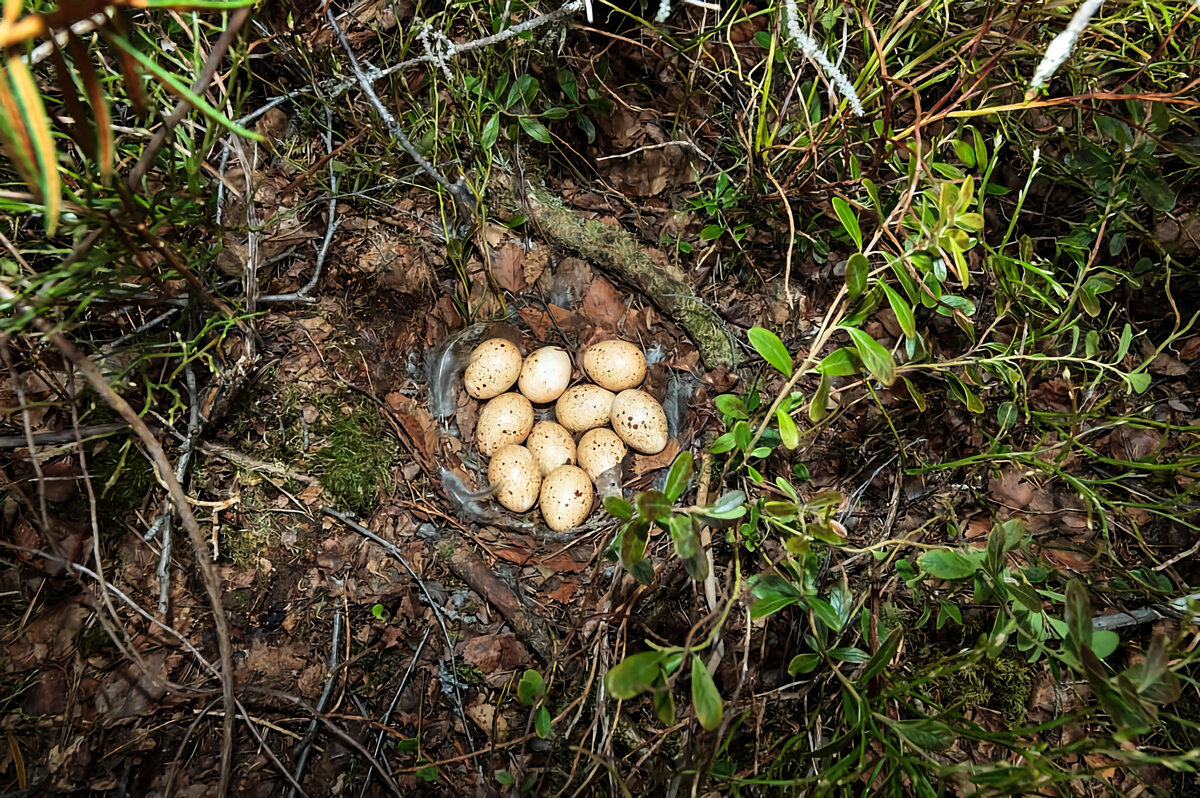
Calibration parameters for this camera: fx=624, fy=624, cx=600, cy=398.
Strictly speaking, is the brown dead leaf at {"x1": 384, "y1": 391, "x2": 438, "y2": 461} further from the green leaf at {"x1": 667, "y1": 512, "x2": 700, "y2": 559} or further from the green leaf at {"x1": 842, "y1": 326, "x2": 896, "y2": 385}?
the green leaf at {"x1": 842, "y1": 326, "x2": 896, "y2": 385}

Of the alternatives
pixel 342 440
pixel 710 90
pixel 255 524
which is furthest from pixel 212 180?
pixel 710 90

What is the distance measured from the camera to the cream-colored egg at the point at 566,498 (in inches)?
62.9

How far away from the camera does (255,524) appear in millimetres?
1331

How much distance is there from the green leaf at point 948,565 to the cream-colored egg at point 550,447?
38.0 inches

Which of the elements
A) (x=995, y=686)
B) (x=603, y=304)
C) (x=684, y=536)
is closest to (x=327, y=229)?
(x=603, y=304)

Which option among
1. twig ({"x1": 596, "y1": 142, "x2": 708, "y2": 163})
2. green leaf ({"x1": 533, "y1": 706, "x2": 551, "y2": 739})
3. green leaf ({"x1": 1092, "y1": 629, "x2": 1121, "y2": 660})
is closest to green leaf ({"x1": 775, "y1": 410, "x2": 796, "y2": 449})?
green leaf ({"x1": 1092, "y1": 629, "x2": 1121, "y2": 660})

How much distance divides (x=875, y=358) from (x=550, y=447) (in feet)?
3.32

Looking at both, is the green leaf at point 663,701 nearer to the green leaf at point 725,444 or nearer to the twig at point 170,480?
the green leaf at point 725,444

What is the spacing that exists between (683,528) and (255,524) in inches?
38.7

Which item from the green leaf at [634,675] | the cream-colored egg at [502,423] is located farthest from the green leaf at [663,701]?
the cream-colored egg at [502,423]

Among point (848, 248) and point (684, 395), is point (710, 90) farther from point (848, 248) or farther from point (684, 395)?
point (684, 395)

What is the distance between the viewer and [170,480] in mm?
949

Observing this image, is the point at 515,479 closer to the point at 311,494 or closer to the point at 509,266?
the point at 311,494

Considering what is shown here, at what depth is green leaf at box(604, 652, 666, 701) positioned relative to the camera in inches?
30.2
